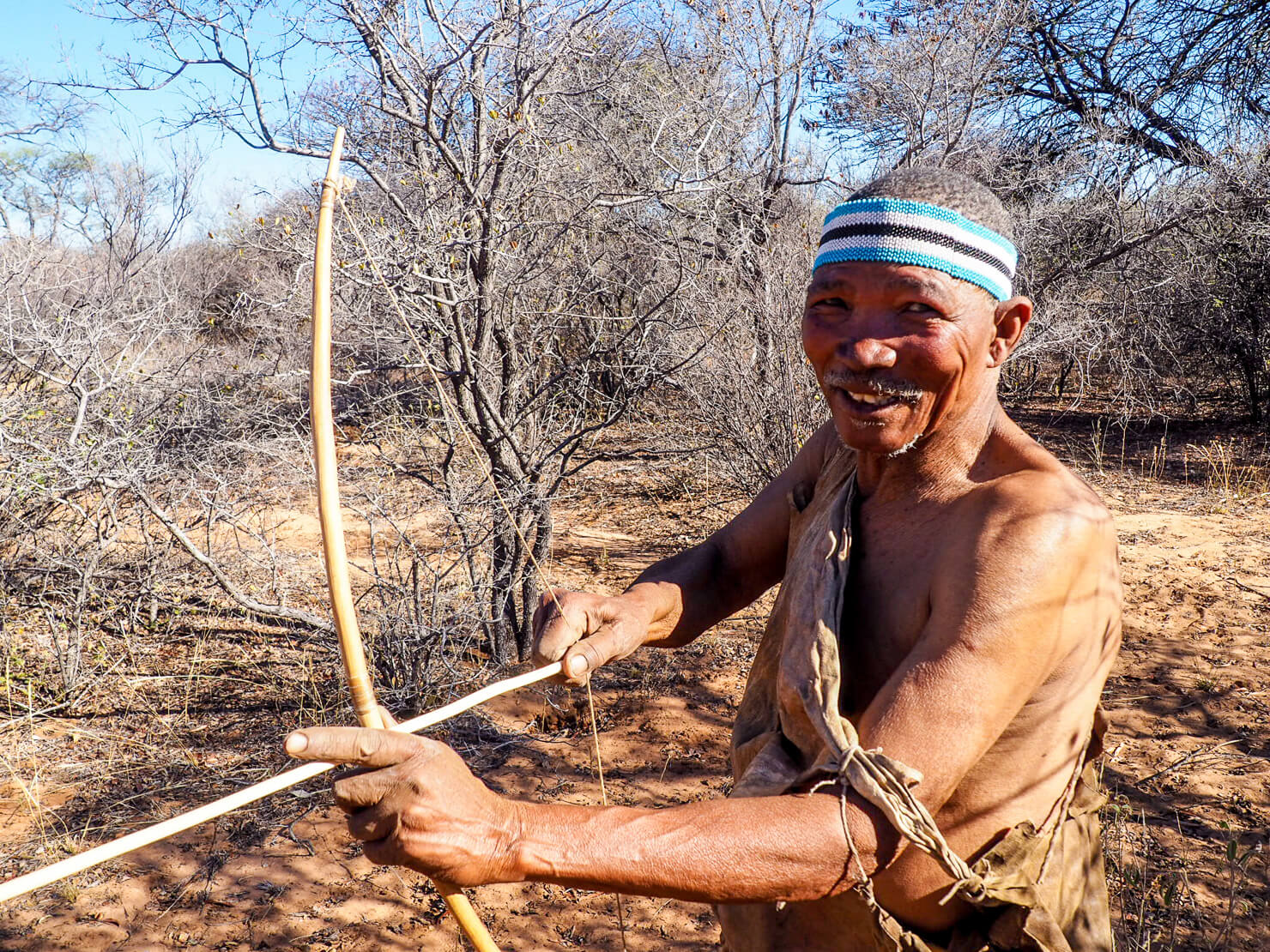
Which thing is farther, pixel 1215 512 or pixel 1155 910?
pixel 1215 512

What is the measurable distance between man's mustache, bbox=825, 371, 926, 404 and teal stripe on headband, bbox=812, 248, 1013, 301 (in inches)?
7.6

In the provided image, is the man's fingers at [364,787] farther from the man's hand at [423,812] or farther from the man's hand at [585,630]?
the man's hand at [585,630]

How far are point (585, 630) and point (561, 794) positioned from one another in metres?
2.34

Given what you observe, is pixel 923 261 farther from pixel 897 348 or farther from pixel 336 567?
pixel 336 567

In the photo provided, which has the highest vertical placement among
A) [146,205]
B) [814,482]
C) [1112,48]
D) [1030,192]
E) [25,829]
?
[1112,48]

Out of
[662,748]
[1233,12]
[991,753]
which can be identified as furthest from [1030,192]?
[991,753]

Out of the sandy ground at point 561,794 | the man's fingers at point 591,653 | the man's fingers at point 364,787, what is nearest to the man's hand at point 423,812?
the man's fingers at point 364,787

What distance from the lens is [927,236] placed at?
62.4 inches

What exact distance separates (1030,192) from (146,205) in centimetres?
954

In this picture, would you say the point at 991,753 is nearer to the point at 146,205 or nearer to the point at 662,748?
the point at 662,748

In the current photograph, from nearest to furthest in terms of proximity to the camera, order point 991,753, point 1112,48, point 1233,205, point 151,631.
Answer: point 991,753, point 151,631, point 1233,205, point 1112,48

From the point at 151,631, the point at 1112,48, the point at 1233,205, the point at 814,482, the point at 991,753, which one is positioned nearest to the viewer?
the point at 991,753

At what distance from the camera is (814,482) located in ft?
7.14

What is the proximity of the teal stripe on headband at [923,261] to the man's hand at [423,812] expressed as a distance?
1004 millimetres
